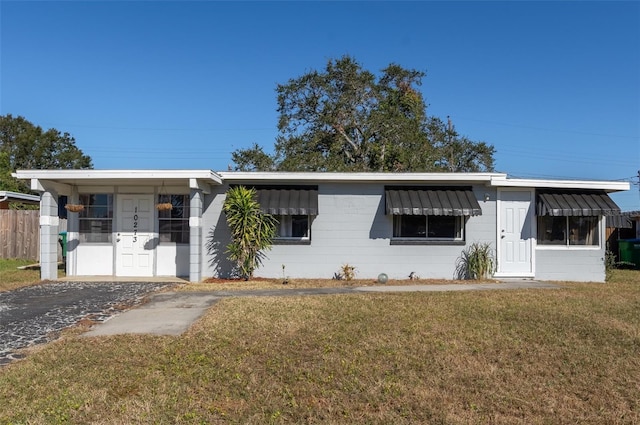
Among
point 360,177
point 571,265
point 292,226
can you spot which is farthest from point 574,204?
point 292,226

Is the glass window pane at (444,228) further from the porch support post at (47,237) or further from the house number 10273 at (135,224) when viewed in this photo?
the porch support post at (47,237)

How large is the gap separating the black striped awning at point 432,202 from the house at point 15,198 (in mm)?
14605

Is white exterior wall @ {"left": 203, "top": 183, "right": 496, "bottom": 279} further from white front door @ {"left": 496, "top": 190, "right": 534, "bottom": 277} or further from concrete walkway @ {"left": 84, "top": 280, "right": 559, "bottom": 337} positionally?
concrete walkway @ {"left": 84, "top": 280, "right": 559, "bottom": 337}

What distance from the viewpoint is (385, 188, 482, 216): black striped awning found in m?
11.0

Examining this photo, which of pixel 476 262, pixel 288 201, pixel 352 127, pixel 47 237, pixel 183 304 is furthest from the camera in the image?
pixel 352 127

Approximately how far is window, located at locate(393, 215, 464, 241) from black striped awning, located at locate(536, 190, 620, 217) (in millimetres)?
2086

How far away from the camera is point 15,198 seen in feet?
57.6

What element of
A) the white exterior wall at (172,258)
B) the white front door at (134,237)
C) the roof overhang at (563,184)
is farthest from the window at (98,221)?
the roof overhang at (563,184)

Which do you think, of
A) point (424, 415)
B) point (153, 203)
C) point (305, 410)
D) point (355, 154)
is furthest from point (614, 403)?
point (355, 154)

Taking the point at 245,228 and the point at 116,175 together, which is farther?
the point at 245,228

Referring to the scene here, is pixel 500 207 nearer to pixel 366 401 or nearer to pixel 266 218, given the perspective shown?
pixel 266 218

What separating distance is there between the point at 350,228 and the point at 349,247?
0.49 m

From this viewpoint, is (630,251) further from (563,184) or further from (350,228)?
(350,228)

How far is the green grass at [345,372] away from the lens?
3604mm
